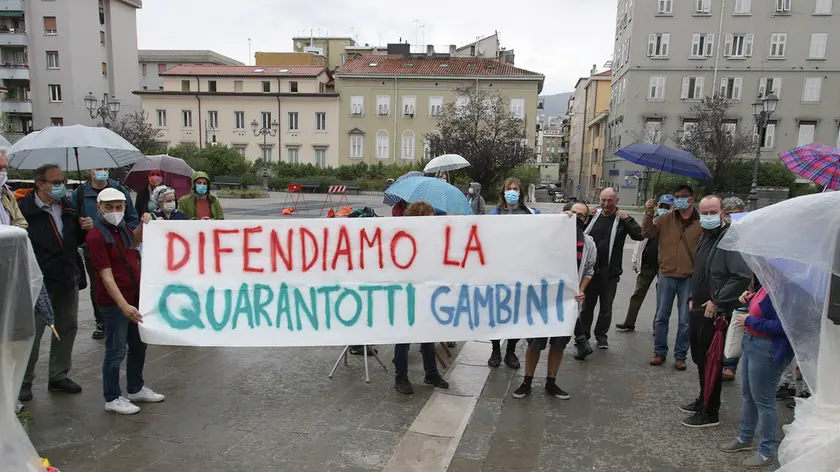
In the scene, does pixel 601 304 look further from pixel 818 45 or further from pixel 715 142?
pixel 818 45

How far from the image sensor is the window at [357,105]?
4634 centimetres

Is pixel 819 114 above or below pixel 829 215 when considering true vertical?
above

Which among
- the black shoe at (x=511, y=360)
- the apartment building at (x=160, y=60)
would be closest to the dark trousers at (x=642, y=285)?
the black shoe at (x=511, y=360)

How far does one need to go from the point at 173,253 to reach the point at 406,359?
Answer: 211cm

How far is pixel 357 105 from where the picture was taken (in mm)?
46469

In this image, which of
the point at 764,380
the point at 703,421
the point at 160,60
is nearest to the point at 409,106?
the point at 160,60

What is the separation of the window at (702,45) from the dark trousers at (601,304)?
134 ft

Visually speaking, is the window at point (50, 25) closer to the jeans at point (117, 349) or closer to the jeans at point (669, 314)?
the jeans at point (117, 349)

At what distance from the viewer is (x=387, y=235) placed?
173 inches

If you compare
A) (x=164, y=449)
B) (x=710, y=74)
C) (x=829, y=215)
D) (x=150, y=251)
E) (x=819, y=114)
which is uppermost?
(x=710, y=74)

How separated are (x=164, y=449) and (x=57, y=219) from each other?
7.25 ft

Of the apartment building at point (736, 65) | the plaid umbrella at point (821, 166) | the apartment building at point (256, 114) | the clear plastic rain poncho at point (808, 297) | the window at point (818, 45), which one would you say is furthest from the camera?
the apartment building at point (256, 114)

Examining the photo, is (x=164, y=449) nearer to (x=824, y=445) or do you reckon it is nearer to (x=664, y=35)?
(x=824, y=445)

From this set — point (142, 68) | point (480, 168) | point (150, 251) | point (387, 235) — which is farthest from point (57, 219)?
point (142, 68)
